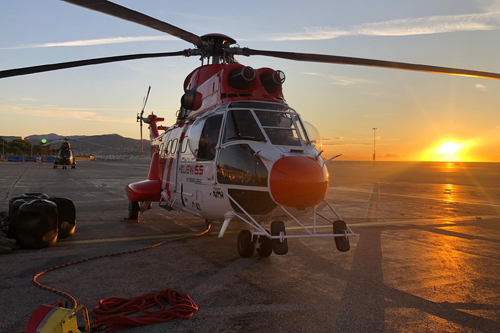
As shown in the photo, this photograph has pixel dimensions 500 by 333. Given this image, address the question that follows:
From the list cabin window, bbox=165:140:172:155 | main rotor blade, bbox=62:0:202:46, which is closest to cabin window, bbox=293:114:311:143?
main rotor blade, bbox=62:0:202:46

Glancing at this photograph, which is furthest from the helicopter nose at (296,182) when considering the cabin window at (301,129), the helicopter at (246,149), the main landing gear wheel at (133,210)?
the main landing gear wheel at (133,210)

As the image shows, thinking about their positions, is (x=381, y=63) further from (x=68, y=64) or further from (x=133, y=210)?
(x=133, y=210)

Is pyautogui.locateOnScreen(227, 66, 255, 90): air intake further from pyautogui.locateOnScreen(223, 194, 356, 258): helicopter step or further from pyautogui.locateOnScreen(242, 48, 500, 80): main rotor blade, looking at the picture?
pyautogui.locateOnScreen(223, 194, 356, 258): helicopter step

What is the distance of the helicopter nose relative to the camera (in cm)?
520

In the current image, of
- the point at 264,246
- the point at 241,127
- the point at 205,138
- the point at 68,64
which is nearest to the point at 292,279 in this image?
the point at 264,246

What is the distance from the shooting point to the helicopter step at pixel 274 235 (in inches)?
194

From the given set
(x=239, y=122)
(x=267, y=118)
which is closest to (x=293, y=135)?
(x=267, y=118)

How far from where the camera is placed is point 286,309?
4234 mm

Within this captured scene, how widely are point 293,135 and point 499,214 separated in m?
11.1

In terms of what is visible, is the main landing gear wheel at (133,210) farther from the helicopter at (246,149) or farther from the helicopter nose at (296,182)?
the helicopter nose at (296,182)

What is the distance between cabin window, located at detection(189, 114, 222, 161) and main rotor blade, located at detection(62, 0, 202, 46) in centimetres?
207

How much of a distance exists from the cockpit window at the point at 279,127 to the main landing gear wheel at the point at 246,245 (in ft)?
6.00

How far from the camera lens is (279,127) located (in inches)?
246

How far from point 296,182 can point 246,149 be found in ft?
3.69
